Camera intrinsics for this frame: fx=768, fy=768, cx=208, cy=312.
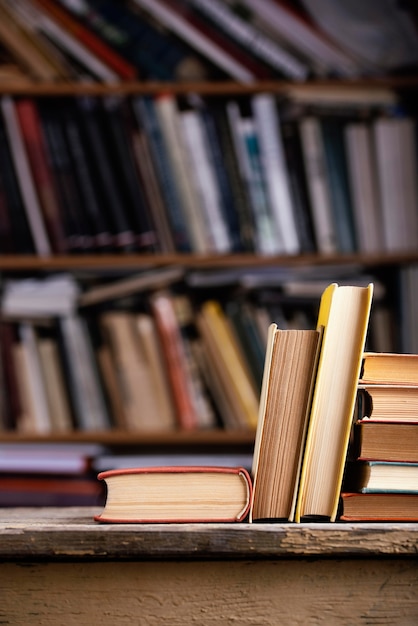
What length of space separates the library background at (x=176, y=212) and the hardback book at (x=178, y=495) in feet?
3.74

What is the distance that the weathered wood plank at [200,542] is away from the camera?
0.66 m

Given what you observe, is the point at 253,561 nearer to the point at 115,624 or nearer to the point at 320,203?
the point at 115,624

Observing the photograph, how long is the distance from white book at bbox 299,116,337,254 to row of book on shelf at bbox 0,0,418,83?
6.6 inches

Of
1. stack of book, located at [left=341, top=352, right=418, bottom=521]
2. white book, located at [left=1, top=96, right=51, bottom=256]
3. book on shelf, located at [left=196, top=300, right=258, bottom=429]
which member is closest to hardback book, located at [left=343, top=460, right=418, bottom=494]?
stack of book, located at [left=341, top=352, right=418, bottom=521]

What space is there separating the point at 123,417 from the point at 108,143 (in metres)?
0.68

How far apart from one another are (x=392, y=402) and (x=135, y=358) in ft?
3.89

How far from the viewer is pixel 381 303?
198 centimetres

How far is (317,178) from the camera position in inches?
76.7

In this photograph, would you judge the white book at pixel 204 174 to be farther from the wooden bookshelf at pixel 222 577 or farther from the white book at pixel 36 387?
the wooden bookshelf at pixel 222 577

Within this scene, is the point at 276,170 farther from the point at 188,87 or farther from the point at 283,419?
the point at 283,419

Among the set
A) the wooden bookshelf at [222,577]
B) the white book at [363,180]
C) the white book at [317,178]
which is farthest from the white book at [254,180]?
the wooden bookshelf at [222,577]

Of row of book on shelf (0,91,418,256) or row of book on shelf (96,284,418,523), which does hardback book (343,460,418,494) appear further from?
row of book on shelf (0,91,418,256)

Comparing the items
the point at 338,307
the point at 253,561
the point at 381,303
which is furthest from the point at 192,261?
the point at 253,561

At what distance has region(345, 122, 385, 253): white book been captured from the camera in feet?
6.42
